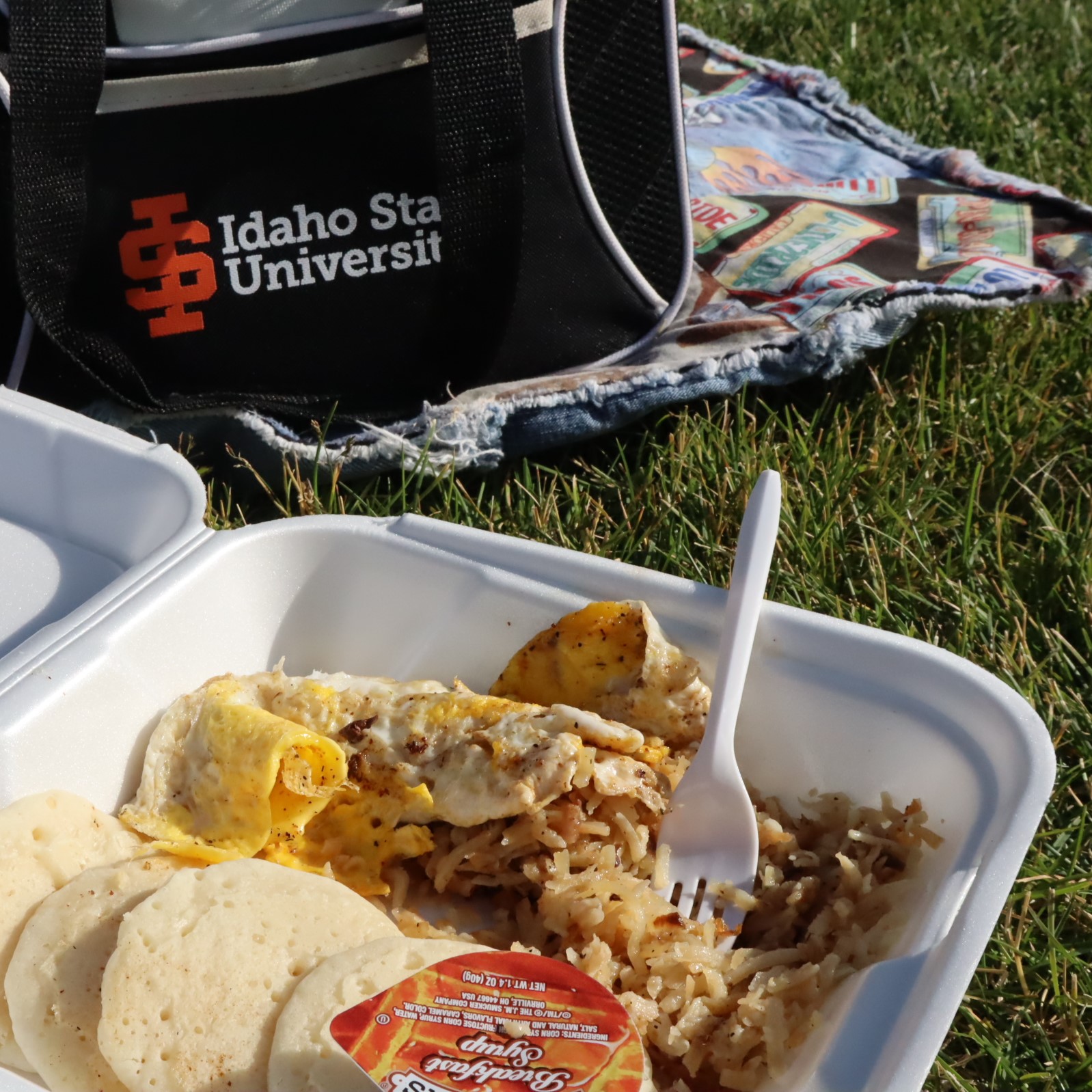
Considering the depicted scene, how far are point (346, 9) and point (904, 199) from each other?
125 centimetres

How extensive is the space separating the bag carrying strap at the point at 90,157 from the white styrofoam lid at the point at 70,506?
0.15m

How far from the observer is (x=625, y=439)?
6.12ft

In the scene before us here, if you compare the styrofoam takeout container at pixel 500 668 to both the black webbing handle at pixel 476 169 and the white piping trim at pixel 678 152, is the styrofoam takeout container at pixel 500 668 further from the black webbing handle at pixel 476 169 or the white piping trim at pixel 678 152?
the white piping trim at pixel 678 152

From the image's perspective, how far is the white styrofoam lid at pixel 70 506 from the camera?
1.32m

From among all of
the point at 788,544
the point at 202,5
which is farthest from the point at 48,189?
the point at 788,544

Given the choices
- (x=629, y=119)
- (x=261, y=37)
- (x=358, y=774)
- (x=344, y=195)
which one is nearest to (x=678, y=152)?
(x=629, y=119)

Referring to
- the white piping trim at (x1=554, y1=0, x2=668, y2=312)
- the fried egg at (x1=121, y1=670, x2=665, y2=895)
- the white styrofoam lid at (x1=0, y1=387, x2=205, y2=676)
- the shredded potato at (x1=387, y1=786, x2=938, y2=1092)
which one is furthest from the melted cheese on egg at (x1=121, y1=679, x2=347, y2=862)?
the white piping trim at (x1=554, y1=0, x2=668, y2=312)

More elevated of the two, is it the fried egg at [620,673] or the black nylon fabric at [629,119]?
the black nylon fabric at [629,119]

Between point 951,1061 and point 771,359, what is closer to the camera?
point 951,1061

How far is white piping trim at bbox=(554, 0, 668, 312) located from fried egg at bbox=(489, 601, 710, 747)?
736 millimetres

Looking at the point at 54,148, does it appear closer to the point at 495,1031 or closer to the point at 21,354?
the point at 21,354

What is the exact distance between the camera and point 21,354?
1.61m

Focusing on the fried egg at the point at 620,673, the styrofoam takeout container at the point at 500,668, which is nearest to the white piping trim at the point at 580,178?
the styrofoam takeout container at the point at 500,668

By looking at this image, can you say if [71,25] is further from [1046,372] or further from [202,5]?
[1046,372]
